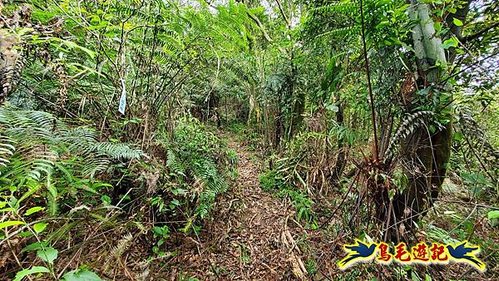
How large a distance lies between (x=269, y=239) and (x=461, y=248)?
147 centimetres

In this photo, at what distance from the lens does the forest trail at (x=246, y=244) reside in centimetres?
189

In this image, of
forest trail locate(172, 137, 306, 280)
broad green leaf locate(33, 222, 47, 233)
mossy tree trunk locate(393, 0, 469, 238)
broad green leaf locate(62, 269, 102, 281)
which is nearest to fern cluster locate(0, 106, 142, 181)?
broad green leaf locate(33, 222, 47, 233)

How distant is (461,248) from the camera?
140 cm

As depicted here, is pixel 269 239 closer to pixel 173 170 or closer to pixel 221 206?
pixel 221 206

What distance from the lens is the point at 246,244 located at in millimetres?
2273

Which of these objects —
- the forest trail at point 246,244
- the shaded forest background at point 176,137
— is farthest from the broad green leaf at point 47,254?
the forest trail at point 246,244

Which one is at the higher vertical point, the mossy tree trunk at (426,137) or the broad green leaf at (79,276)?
the mossy tree trunk at (426,137)

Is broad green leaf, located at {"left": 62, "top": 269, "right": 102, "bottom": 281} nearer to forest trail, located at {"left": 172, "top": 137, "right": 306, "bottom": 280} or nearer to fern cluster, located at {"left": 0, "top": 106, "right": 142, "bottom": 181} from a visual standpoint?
fern cluster, located at {"left": 0, "top": 106, "right": 142, "bottom": 181}

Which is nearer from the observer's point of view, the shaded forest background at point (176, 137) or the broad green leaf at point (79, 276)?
the broad green leaf at point (79, 276)

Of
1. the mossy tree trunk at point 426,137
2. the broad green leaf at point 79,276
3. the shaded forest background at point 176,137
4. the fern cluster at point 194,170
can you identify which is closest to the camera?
the broad green leaf at point 79,276

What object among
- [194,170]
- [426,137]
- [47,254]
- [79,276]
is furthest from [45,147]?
[426,137]

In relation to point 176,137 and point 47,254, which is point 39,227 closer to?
point 47,254

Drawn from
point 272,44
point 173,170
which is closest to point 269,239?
point 173,170

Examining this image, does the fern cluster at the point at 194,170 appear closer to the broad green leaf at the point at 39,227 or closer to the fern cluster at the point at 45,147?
the fern cluster at the point at 45,147
